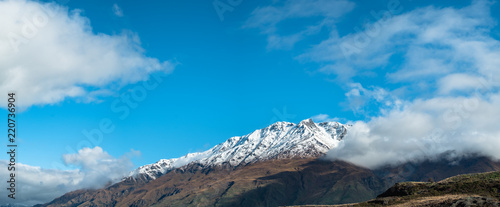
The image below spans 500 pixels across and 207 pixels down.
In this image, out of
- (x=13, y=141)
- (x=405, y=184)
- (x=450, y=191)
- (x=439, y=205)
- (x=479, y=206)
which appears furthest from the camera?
(x=405, y=184)

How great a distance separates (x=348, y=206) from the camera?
10806 cm

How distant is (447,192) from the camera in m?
98.7

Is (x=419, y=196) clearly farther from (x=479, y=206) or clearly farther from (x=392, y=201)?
(x=479, y=206)

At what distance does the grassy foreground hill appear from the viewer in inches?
3307

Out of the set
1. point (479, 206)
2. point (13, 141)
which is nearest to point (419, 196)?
point (479, 206)

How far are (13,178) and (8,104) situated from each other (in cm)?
2320

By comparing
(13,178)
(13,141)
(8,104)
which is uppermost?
(8,104)

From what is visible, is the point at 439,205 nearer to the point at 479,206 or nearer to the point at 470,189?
the point at 479,206

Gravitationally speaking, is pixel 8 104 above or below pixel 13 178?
above

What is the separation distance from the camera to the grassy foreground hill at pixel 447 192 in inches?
3307

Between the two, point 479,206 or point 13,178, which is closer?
point 479,206

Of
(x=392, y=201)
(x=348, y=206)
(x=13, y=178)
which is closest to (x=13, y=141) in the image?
(x=13, y=178)

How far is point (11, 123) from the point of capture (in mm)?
104375

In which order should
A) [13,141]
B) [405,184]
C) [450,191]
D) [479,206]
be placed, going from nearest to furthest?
[479,206] < [450,191] < [13,141] < [405,184]
